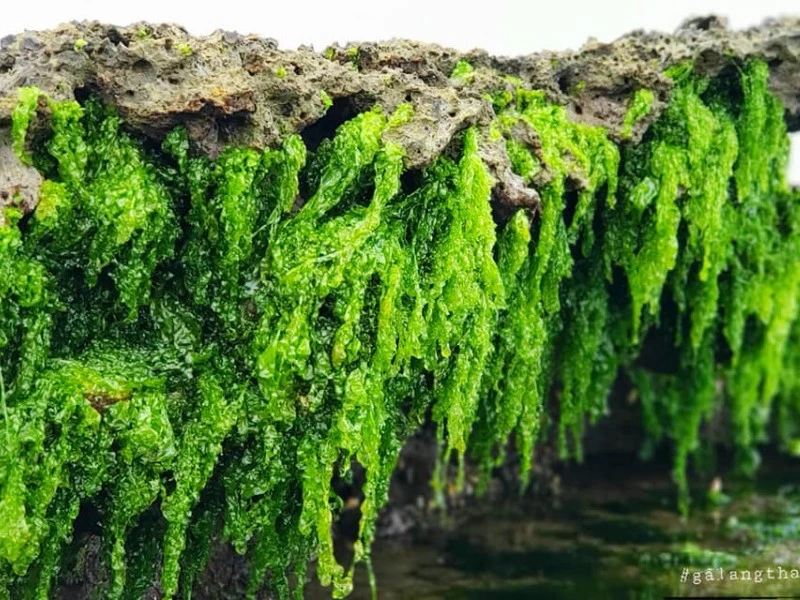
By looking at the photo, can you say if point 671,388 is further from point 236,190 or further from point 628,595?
point 236,190

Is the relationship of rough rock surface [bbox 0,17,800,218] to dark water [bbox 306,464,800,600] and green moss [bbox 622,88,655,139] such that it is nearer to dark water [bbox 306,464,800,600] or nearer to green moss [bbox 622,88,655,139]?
green moss [bbox 622,88,655,139]

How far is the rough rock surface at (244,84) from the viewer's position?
4441 millimetres

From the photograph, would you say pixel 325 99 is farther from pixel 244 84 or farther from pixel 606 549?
pixel 606 549

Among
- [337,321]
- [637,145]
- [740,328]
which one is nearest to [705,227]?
[637,145]

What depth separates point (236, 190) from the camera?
4.68 meters

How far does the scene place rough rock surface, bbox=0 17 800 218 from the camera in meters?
4.44

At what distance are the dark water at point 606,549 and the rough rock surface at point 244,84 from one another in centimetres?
352

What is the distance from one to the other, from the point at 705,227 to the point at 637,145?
2.59 feet

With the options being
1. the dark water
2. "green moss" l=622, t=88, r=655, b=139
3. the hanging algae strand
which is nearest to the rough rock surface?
the hanging algae strand

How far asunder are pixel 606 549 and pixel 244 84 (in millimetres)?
5514

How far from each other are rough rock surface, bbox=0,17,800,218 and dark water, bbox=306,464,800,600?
3.52m

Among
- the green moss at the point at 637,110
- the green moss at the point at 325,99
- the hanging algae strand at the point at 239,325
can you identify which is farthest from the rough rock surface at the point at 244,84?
the green moss at the point at 637,110

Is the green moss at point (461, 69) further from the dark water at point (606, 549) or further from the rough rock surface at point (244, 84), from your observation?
the dark water at point (606, 549)

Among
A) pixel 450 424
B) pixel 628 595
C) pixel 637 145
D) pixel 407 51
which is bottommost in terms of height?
pixel 628 595
